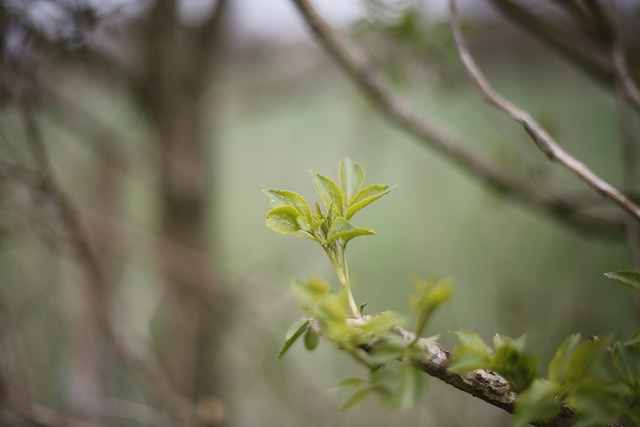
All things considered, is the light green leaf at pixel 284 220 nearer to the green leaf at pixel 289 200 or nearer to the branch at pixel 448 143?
the green leaf at pixel 289 200

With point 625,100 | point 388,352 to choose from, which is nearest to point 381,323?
point 388,352

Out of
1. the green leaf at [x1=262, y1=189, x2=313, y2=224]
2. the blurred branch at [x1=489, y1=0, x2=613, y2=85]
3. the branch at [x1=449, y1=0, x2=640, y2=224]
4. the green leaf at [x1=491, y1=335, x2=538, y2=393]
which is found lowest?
the green leaf at [x1=491, y1=335, x2=538, y2=393]

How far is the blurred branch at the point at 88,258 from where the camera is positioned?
22.9 inches

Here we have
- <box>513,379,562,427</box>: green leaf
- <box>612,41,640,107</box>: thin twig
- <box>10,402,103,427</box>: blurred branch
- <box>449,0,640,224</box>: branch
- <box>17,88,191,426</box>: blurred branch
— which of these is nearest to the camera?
<box>513,379,562,427</box>: green leaf

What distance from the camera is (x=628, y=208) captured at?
347mm

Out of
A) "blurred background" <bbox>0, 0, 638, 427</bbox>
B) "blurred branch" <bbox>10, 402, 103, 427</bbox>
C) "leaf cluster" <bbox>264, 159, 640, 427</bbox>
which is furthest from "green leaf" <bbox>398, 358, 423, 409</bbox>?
"blurred branch" <bbox>10, 402, 103, 427</bbox>

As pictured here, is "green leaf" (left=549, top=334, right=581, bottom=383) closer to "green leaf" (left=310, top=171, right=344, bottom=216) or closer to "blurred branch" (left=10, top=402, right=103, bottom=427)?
"green leaf" (left=310, top=171, right=344, bottom=216)

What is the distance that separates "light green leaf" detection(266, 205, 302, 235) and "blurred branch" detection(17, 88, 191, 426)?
1.29 feet

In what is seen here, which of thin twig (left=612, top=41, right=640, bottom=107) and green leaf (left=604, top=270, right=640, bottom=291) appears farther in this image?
thin twig (left=612, top=41, right=640, bottom=107)

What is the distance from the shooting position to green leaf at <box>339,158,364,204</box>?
314 millimetres

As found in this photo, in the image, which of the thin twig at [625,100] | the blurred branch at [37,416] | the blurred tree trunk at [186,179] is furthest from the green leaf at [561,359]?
the blurred tree trunk at [186,179]

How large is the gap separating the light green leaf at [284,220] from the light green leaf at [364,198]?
3 cm

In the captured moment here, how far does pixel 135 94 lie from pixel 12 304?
75 centimetres

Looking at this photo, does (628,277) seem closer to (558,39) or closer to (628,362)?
(628,362)
